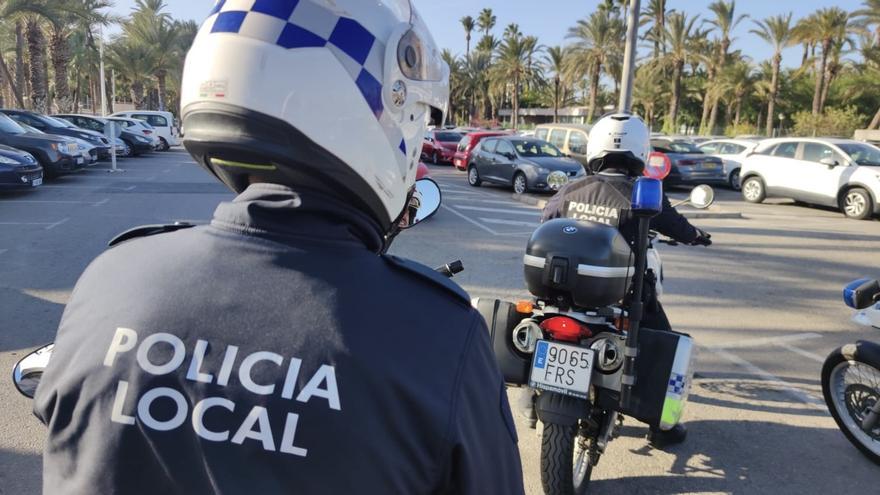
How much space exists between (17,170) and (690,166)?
51.3 feet

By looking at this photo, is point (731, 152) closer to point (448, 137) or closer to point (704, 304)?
point (448, 137)

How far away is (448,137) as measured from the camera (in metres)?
24.5

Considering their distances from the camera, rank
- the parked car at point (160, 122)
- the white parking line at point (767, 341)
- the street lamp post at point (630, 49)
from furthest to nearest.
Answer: the parked car at point (160, 122), the street lamp post at point (630, 49), the white parking line at point (767, 341)

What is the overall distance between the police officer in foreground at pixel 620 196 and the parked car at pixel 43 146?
13.3 meters

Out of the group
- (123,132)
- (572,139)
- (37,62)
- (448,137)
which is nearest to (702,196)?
(572,139)

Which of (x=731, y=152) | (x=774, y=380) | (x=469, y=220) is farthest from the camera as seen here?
(x=731, y=152)

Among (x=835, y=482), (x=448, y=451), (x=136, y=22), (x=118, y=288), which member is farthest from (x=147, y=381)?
(x=136, y=22)

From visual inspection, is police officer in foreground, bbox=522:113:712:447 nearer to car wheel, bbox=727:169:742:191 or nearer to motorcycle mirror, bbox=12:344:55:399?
motorcycle mirror, bbox=12:344:55:399

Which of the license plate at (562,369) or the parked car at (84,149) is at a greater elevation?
the parked car at (84,149)

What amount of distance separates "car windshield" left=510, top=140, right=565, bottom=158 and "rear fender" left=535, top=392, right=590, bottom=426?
44.9 ft

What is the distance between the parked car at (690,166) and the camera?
17.0 metres

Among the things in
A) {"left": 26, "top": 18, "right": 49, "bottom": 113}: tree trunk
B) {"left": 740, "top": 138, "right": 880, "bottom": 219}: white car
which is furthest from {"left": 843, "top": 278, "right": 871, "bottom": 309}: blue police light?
{"left": 26, "top": 18, "right": 49, "bottom": 113}: tree trunk

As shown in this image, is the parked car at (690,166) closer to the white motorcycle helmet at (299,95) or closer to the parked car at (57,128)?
the parked car at (57,128)

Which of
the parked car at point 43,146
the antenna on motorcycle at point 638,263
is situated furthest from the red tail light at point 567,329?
the parked car at point 43,146
